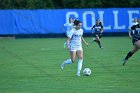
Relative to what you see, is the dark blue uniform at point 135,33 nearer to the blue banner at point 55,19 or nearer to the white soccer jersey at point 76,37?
the white soccer jersey at point 76,37

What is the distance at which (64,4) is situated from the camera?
53.1m

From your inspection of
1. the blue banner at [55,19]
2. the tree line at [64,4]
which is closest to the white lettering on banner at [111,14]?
the blue banner at [55,19]

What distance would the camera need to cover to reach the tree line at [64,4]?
51.9 m

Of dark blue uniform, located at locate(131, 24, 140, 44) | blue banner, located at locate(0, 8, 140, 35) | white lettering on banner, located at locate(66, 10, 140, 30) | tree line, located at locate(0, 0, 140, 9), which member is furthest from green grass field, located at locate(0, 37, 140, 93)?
tree line, located at locate(0, 0, 140, 9)

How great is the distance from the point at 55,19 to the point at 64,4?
4.81 m

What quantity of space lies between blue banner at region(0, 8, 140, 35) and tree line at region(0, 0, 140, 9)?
9.68 ft

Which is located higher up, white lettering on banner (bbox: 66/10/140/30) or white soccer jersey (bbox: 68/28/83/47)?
white soccer jersey (bbox: 68/28/83/47)

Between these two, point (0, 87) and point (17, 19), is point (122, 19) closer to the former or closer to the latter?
point (17, 19)

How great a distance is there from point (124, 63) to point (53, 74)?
4.66 metres

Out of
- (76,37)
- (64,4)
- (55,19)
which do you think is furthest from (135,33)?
(64,4)

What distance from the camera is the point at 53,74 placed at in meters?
19.9

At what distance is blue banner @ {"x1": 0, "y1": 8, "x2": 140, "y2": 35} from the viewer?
48156mm

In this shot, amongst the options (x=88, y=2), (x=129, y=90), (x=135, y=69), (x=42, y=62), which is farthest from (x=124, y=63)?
(x=88, y=2)

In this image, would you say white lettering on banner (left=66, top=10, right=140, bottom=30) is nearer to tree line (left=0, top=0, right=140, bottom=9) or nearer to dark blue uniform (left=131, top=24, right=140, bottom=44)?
tree line (left=0, top=0, right=140, bottom=9)
